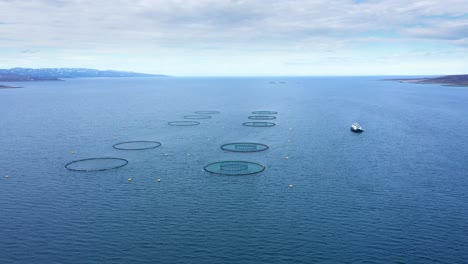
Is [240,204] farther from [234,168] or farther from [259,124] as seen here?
→ [259,124]

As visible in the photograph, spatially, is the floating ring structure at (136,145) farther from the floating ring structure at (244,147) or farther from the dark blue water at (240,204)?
the floating ring structure at (244,147)

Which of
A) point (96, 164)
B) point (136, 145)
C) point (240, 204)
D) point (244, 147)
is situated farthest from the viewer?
point (136, 145)

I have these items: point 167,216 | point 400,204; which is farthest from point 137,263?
point 400,204

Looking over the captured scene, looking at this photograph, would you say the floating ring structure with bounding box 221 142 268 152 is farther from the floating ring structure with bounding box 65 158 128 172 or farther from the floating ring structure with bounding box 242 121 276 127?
the floating ring structure with bounding box 242 121 276 127

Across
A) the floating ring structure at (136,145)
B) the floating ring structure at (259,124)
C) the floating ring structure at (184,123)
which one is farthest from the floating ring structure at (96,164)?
the floating ring structure at (259,124)

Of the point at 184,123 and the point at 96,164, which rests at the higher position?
the point at 184,123

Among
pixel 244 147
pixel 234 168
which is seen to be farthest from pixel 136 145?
pixel 234 168
